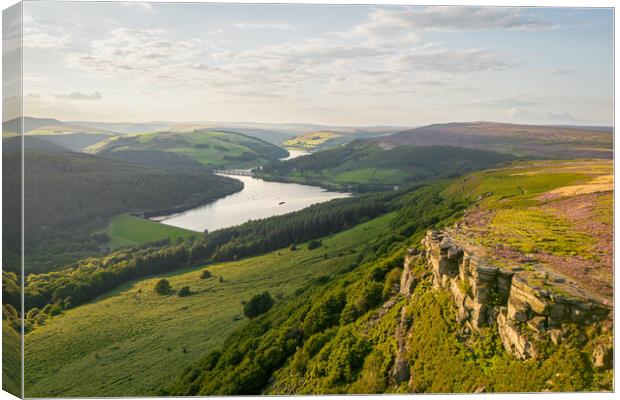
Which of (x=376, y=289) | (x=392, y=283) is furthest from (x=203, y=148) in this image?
(x=392, y=283)

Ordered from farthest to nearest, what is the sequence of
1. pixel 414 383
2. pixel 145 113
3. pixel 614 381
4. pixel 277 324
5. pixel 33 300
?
pixel 33 300
pixel 145 113
pixel 277 324
pixel 414 383
pixel 614 381

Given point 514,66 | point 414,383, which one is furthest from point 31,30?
point 514,66

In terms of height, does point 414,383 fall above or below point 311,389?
above

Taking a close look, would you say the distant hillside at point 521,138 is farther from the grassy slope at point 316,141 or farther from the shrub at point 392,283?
the shrub at point 392,283

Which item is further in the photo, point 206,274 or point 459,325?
point 206,274

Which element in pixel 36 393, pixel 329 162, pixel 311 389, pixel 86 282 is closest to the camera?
pixel 311 389

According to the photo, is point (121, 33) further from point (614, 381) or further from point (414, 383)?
point (614, 381)

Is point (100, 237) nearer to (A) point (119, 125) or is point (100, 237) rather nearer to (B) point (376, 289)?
(A) point (119, 125)
